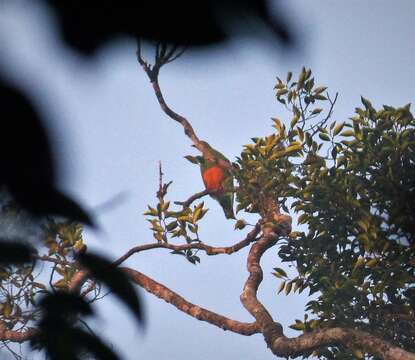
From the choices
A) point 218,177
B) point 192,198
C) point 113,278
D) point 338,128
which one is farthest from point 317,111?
point 113,278

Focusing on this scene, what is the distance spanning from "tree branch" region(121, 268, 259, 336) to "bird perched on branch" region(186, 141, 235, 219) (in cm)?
90

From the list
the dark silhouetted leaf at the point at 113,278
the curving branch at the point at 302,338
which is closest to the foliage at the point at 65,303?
the dark silhouetted leaf at the point at 113,278

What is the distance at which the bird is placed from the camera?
413cm

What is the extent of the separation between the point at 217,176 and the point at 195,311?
3.93 ft

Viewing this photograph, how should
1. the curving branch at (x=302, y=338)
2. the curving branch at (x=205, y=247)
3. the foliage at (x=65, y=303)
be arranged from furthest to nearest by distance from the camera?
the curving branch at (x=205, y=247) < the curving branch at (x=302, y=338) < the foliage at (x=65, y=303)

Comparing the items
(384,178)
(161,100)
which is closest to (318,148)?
(384,178)

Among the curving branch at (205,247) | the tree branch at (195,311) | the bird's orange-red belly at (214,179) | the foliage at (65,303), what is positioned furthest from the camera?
the bird's orange-red belly at (214,179)

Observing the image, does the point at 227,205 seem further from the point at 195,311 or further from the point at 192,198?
the point at 195,311

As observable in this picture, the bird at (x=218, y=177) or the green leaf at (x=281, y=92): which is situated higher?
the green leaf at (x=281, y=92)

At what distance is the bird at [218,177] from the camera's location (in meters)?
4.13

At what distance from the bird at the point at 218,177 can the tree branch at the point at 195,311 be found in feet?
2.94

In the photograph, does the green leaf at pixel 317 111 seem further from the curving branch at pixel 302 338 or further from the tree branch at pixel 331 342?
the tree branch at pixel 331 342

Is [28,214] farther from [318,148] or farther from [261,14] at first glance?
[318,148]

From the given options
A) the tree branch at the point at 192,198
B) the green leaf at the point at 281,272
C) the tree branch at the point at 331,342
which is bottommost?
the tree branch at the point at 331,342
